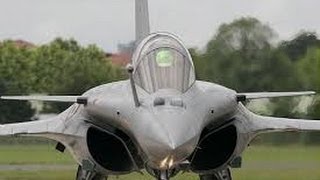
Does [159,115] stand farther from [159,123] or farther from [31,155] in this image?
[31,155]

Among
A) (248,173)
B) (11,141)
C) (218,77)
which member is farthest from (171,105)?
(218,77)

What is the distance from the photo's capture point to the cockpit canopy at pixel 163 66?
28.7 ft

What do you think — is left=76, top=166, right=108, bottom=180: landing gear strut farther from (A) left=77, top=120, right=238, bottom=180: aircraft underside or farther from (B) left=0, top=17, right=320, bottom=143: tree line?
(B) left=0, top=17, right=320, bottom=143: tree line

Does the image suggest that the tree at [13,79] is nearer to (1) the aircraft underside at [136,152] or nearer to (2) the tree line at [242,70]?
(2) the tree line at [242,70]

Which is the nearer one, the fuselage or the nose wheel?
the fuselage

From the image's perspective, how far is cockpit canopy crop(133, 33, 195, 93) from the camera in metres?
8.75

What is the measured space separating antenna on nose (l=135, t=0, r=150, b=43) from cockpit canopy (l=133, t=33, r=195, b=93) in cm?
427

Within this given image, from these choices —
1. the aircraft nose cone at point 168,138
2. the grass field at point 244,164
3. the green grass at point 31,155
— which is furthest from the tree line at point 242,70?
the aircraft nose cone at point 168,138

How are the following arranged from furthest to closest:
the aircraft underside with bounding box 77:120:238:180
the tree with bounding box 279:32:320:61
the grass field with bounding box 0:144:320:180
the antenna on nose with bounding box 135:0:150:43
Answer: the tree with bounding box 279:32:320:61
the grass field with bounding box 0:144:320:180
the antenna on nose with bounding box 135:0:150:43
the aircraft underside with bounding box 77:120:238:180

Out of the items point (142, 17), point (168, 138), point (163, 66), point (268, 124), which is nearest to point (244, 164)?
point (142, 17)

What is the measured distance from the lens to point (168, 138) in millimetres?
7766

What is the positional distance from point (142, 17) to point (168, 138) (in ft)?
20.8

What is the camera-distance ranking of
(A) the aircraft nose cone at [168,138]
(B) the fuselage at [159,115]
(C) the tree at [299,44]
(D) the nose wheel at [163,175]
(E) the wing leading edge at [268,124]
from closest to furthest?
(A) the aircraft nose cone at [168,138], (B) the fuselage at [159,115], (D) the nose wheel at [163,175], (E) the wing leading edge at [268,124], (C) the tree at [299,44]

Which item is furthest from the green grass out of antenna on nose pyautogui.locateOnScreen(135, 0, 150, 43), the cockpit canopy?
the cockpit canopy
